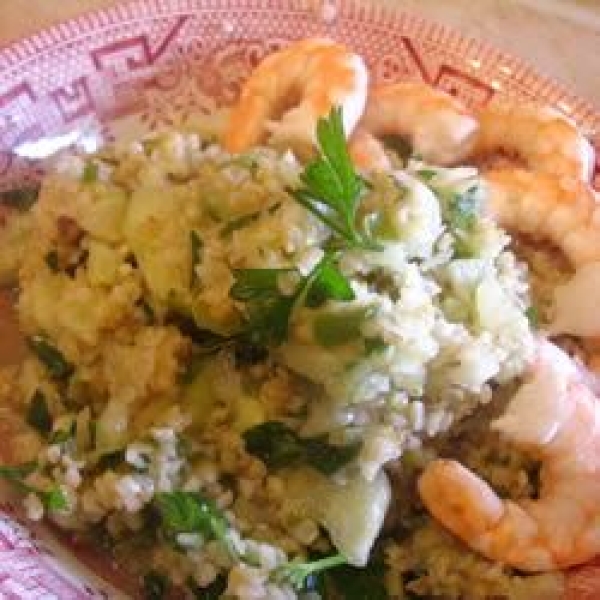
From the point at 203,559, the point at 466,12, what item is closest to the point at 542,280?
the point at 203,559

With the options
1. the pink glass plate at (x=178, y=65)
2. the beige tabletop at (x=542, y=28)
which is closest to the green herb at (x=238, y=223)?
the pink glass plate at (x=178, y=65)

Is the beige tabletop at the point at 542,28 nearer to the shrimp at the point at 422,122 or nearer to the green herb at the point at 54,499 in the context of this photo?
the shrimp at the point at 422,122

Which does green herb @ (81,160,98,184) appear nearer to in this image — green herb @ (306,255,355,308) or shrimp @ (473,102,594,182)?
green herb @ (306,255,355,308)

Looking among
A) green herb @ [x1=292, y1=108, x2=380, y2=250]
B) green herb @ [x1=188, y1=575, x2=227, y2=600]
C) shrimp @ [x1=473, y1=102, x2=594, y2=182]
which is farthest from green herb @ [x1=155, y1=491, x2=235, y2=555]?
shrimp @ [x1=473, y1=102, x2=594, y2=182]

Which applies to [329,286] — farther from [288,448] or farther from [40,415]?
[40,415]

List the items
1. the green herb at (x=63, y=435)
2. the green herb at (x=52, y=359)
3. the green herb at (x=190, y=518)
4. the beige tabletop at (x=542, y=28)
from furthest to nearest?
the beige tabletop at (x=542, y=28)
the green herb at (x=52, y=359)
the green herb at (x=63, y=435)
the green herb at (x=190, y=518)

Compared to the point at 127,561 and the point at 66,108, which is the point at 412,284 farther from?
the point at 66,108

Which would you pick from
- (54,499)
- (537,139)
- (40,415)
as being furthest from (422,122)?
(54,499)
